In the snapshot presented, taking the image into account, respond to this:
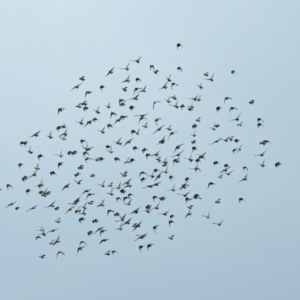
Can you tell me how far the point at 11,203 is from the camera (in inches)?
7274

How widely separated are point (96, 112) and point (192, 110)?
12.6 metres

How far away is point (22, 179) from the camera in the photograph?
7156 inches

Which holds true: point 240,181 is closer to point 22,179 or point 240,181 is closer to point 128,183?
point 128,183

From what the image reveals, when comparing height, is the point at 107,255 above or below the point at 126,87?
below

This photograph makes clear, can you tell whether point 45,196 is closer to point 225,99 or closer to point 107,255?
point 107,255

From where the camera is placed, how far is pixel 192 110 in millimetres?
181125

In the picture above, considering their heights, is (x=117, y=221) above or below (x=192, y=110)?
below

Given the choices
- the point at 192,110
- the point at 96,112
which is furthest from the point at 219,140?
the point at 96,112

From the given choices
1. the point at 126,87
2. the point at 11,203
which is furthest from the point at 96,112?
the point at 11,203

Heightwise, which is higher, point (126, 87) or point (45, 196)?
point (126, 87)

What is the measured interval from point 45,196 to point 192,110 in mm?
22335

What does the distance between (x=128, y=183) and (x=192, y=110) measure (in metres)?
12.8

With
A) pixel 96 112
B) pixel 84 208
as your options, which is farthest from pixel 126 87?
pixel 84 208

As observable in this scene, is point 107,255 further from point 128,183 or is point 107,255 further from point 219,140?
point 219,140
